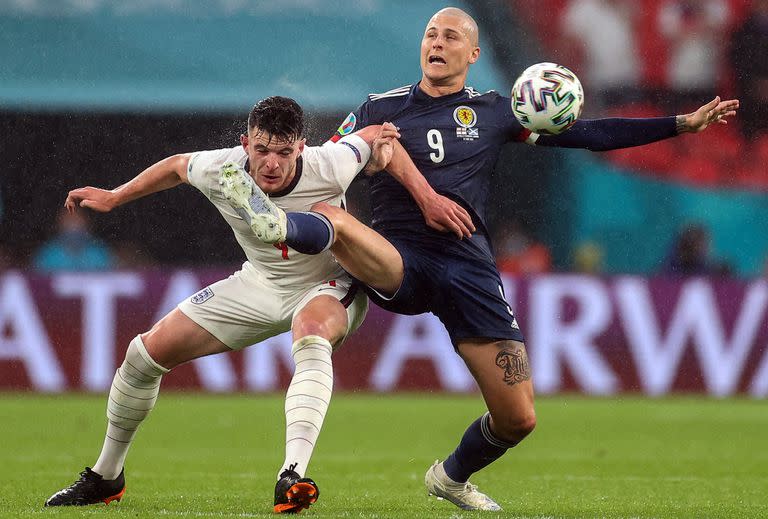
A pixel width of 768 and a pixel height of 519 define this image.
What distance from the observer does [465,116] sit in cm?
689

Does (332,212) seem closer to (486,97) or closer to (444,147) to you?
(444,147)

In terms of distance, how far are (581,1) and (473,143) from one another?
10.2 metres

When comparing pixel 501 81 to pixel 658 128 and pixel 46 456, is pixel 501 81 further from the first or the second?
pixel 658 128

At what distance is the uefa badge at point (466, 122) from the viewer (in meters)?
6.85

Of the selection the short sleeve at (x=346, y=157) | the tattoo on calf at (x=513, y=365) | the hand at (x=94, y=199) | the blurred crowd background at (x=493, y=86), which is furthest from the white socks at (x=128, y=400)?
the blurred crowd background at (x=493, y=86)

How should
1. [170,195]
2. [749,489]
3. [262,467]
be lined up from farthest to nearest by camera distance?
[170,195]
[262,467]
[749,489]

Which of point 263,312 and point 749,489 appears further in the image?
point 749,489

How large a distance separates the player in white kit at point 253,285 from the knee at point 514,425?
842 millimetres

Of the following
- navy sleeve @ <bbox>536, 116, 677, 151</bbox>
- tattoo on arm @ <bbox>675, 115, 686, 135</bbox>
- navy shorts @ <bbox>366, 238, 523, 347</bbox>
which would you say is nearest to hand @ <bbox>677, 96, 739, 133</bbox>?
tattoo on arm @ <bbox>675, 115, 686, 135</bbox>

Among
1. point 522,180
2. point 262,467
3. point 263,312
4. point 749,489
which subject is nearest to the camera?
point 263,312

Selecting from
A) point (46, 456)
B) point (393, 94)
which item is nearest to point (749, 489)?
point (393, 94)

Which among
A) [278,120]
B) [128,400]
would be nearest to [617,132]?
[278,120]

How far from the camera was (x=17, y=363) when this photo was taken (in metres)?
12.8

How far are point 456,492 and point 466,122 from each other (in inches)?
71.5
